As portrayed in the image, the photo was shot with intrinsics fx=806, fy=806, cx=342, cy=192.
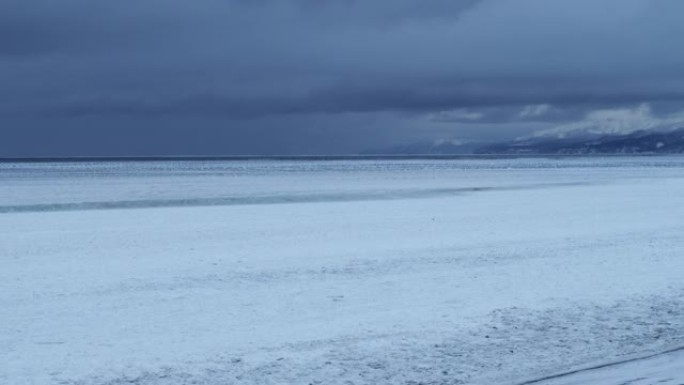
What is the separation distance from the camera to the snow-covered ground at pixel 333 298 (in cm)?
794

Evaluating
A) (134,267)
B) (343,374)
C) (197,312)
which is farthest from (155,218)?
(343,374)

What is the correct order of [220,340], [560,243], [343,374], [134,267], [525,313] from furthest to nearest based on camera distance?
[560,243], [134,267], [525,313], [220,340], [343,374]

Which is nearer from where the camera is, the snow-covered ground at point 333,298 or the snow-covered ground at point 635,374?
the snow-covered ground at point 635,374

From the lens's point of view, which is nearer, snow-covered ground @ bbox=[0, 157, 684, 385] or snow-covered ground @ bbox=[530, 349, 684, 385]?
snow-covered ground @ bbox=[530, 349, 684, 385]

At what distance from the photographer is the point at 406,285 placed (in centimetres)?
1220

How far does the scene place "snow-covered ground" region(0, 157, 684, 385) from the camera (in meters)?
7.94

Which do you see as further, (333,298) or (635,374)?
(333,298)

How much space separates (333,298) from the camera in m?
11.1

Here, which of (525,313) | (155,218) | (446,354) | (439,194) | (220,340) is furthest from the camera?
(439,194)

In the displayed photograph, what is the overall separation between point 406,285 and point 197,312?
3.39 m

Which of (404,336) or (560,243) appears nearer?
(404,336)

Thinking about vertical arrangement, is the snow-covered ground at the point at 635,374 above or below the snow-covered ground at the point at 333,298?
above

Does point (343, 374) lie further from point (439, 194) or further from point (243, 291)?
point (439, 194)

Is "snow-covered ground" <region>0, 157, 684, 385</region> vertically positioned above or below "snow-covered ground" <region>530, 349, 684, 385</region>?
below
